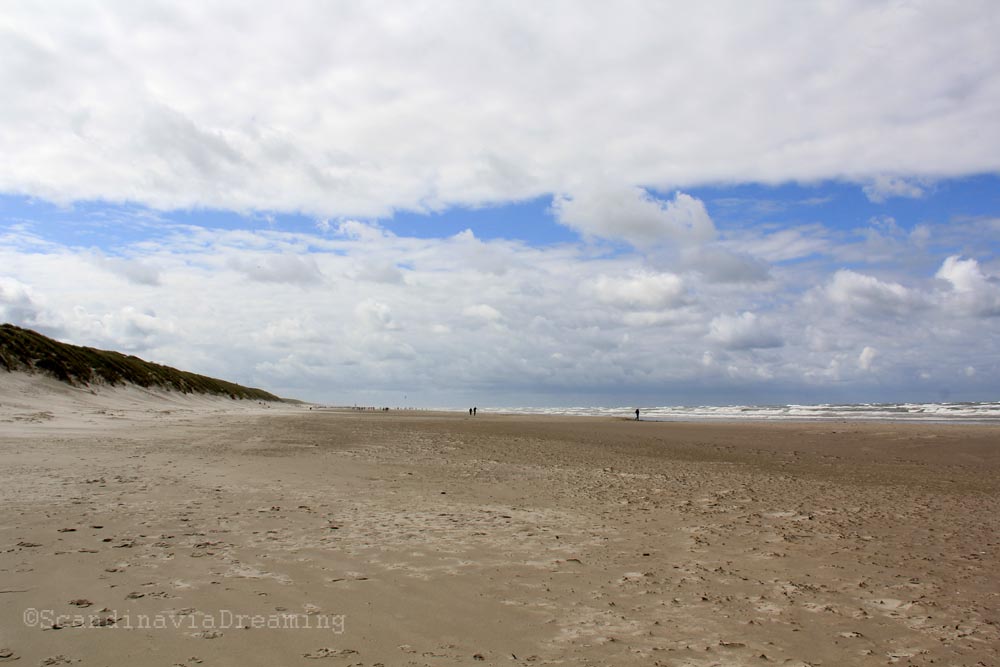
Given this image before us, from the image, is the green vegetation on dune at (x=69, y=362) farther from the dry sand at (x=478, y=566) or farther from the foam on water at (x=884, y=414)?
the foam on water at (x=884, y=414)

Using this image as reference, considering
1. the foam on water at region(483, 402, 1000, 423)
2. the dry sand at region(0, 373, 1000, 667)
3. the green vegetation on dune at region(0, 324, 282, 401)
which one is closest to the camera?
the dry sand at region(0, 373, 1000, 667)

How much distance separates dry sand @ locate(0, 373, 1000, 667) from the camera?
4840mm

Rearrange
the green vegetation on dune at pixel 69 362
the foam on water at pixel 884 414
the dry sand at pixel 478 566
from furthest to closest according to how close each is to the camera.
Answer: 1. the foam on water at pixel 884 414
2. the green vegetation on dune at pixel 69 362
3. the dry sand at pixel 478 566

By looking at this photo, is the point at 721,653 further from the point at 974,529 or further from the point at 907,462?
the point at 907,462

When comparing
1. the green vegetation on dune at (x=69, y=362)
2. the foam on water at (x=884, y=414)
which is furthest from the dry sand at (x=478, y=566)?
the foam on water at (x=884, y=414)

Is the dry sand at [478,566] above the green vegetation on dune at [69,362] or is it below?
below

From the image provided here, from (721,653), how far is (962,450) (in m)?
24.2

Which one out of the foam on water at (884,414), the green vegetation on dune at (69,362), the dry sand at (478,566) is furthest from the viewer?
the foam on water at (884,414)

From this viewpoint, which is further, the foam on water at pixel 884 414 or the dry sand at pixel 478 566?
the foam on water at pixel 884 414

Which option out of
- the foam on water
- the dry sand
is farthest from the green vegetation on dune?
the foam on water

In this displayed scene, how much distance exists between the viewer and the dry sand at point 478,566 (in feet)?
15.9

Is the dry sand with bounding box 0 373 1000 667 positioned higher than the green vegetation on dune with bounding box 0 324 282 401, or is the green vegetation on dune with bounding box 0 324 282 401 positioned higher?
the green vegetation on dune with bounding box 0 324 282 401

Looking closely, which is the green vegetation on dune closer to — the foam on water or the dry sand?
the dry sand

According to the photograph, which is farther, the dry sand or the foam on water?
the foam on water
